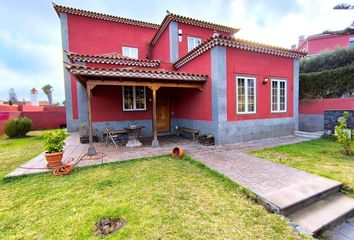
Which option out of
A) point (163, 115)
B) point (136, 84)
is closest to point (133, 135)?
point (136, 84)

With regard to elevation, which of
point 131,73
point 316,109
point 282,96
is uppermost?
point 131,73

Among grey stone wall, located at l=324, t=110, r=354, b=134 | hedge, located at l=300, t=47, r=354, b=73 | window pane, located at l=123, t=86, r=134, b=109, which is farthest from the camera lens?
hedge, located at l=300, t=47, r=354, b=73

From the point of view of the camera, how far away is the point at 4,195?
156 inches

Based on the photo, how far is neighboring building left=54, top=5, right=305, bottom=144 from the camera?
777 cm

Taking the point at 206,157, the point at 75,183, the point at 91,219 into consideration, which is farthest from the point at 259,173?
the point at 75,183

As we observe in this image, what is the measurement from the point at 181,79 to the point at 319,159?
231 inches

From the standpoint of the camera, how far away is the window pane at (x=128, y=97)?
34.8 feet

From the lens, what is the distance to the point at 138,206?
331 centimetres

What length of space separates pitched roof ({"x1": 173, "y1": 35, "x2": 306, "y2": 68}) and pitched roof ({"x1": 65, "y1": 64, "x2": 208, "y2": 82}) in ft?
4.79

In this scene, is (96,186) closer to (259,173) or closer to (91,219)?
(91,219)

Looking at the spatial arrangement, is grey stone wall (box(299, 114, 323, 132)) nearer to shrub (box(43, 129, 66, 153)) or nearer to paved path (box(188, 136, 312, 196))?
paved path (box(188, 136, 312, 196))

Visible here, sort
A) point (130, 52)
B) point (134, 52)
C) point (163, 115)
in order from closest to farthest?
point (163, 115) → point (130, 52) → point (134, 52)

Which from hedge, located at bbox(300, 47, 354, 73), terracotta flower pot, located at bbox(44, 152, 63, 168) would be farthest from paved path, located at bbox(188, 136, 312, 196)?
hedge, located at bbox(300, 47, 354, 73)

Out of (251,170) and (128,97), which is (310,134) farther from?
(128,97)
